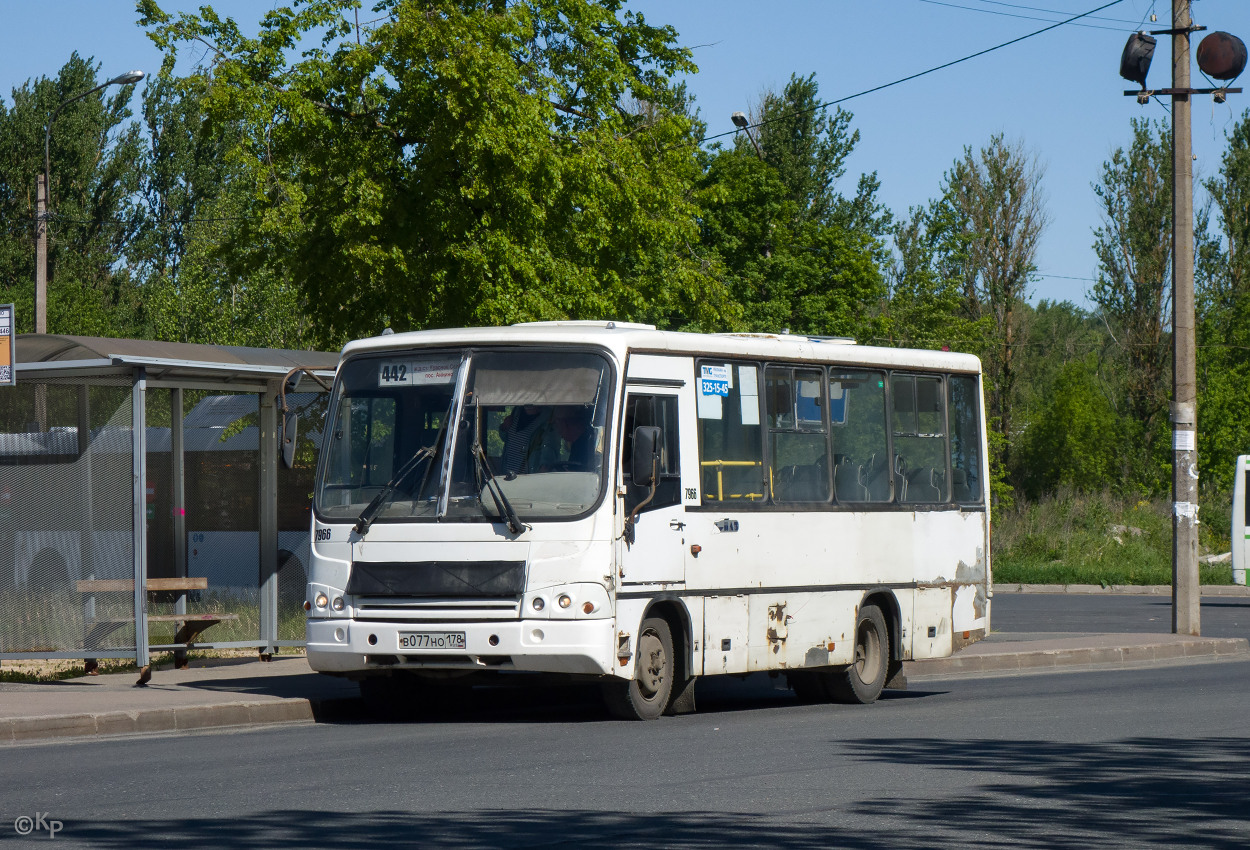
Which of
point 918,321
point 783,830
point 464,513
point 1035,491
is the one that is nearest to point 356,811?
point 783,830

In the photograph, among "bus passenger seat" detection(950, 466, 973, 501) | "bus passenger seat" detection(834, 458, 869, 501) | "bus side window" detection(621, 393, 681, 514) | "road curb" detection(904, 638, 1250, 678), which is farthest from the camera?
"road curb" detection(904, 638, 1250, 678)

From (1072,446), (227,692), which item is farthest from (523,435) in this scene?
(1072,446)

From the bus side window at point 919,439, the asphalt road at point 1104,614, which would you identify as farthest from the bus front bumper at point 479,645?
the asphalt road at point 1104,614

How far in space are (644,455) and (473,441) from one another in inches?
52.8

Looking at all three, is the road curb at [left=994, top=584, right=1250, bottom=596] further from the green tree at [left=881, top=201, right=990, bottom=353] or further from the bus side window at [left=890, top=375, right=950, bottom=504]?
the bus side window at [left=890, top=375, right=950, bottom=504]

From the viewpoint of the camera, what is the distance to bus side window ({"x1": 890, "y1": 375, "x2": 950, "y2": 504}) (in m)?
16.0

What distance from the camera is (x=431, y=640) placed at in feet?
41.3

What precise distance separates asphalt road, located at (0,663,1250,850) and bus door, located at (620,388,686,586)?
119 centimetres

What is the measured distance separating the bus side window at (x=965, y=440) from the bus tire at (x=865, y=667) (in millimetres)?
1830

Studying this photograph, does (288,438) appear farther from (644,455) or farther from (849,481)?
(849,481)

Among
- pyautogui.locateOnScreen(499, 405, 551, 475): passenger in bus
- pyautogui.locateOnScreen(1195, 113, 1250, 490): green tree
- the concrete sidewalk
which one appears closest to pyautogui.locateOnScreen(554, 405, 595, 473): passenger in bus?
pyautogui.locateOnScreen(499, 405, 551, 475): passenger in bus

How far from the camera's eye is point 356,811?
26.9 feet

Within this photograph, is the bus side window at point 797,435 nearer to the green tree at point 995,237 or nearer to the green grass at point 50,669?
the green grass at point 50,669

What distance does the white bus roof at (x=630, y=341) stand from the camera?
517 inches
